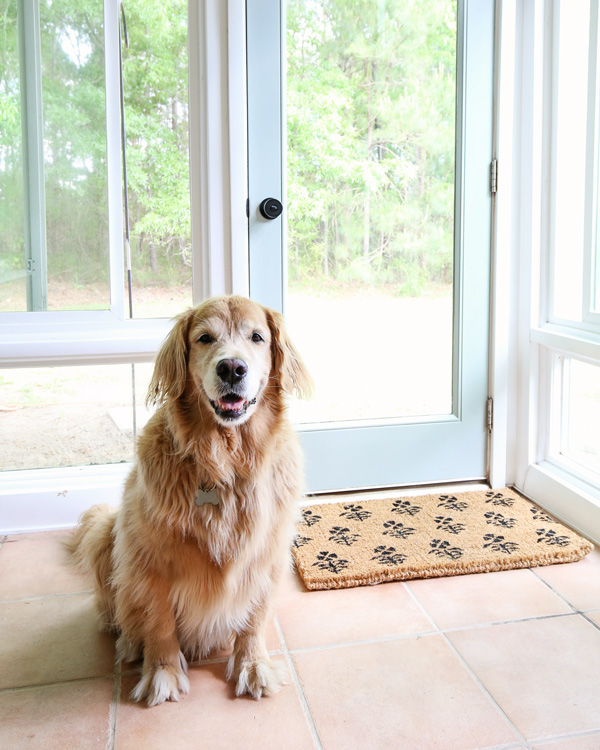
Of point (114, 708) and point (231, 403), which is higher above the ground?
point (231, 403)

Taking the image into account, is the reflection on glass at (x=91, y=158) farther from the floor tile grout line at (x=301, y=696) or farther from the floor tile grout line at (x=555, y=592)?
the floor tile grout line at (x=555, y=592)

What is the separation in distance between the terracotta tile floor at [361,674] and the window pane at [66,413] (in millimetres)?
660

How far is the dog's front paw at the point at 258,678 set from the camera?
1609 millimetres

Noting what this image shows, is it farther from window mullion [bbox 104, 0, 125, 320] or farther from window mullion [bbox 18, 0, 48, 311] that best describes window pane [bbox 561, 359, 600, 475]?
window mullion [bbox 18, 0, 48, 311]

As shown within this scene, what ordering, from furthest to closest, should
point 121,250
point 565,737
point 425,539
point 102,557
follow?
point 121,250, point 425,539, point 102,557, point 565,737

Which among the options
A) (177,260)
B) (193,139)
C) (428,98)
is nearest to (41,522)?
(177,260)

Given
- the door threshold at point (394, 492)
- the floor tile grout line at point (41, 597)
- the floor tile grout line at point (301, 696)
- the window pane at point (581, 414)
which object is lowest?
the floor tile grout line at point (301, 696)

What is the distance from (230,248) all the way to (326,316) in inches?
19.0

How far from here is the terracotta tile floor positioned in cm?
148

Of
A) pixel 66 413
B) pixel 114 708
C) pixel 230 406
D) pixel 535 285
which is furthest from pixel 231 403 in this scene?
pixel 535 285

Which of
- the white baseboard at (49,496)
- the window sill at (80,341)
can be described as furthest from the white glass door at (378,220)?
the white baseboard at (49,496)

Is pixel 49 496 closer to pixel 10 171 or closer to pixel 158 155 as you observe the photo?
pixel 10 171

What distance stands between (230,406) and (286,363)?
25cm

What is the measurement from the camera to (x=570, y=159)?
106 inches
